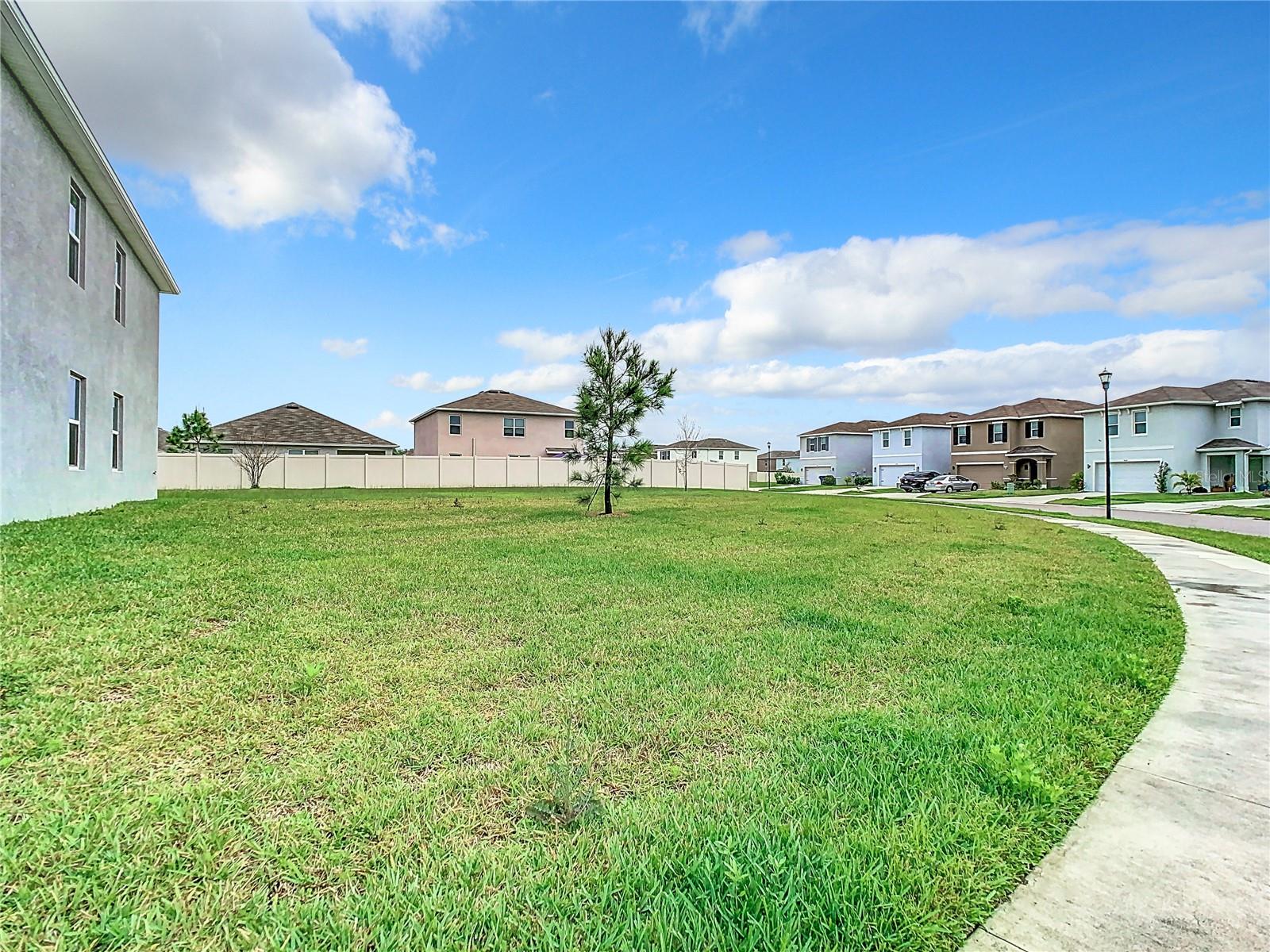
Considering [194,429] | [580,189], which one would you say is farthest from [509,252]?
[194,429]

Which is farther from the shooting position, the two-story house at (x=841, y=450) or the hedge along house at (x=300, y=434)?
the two-story house at (x=841, y=450)

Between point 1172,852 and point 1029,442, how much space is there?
50.3 metres

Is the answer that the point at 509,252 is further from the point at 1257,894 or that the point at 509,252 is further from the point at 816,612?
the point at 1257,894

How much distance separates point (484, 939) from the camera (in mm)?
1668

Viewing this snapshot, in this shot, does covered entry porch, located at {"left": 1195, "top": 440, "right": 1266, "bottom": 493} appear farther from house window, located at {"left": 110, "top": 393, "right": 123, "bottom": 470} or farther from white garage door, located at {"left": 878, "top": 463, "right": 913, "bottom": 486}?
house window, located at {"left": 110, "top": 393, "right": 123, "bottom": 470}

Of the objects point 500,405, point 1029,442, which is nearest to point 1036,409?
point 1029,442

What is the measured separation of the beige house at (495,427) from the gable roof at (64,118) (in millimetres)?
27381

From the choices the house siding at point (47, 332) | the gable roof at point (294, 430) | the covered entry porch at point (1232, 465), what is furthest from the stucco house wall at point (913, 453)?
the house siding at point (47, 332)

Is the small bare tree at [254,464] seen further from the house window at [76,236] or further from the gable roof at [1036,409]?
the gable roof at [1036,409]

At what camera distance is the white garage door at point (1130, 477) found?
35.5 metres

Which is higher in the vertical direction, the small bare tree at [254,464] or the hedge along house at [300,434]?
the hedge along house at [300,434]

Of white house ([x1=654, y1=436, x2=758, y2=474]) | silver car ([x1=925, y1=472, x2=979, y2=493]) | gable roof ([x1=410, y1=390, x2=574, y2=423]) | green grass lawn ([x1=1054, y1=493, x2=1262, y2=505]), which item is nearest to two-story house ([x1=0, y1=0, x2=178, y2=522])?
gable roof ([x1=410, y1=390, x2=574, y2=423])

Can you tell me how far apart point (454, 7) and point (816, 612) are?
44.4 ft

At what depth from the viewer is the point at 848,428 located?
58375 mm
